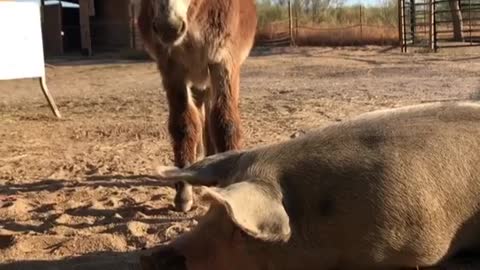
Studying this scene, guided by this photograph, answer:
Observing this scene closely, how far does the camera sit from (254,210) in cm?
210

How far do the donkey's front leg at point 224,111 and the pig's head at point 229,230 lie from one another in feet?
10.8

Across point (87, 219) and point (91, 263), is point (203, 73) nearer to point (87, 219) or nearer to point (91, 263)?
point (87, 219)

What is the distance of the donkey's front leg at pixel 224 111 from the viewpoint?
578 cm

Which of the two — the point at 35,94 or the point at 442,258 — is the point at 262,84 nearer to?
the point at 35,94

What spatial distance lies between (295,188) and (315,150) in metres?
0.16

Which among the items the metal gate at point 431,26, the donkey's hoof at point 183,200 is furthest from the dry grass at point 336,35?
the donkey's hoof at point 183,200

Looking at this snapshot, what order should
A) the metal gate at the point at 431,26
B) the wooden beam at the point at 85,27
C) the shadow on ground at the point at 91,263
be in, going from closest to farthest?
1. the shadow on ground at the point at 91,263
2. the metal gate at the point at 431,26
3. the wooden beam at the point at 85,27

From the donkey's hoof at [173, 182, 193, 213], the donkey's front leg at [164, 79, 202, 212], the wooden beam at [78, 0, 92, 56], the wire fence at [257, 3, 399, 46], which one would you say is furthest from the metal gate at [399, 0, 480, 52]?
the donkey's hoof at [173, 182, 193, 213]

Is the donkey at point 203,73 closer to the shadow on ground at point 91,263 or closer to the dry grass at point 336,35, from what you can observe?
the shadow on ground at point 91,263

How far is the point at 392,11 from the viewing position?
130 ft

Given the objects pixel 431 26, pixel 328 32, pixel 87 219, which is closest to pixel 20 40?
pixel 87 219

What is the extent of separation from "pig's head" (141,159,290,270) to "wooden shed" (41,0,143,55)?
27456mm

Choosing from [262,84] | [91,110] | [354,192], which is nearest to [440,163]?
[354,192]

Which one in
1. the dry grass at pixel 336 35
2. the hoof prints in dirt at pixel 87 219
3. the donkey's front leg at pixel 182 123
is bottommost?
the hoof prints in dirt at pixel 87 219
